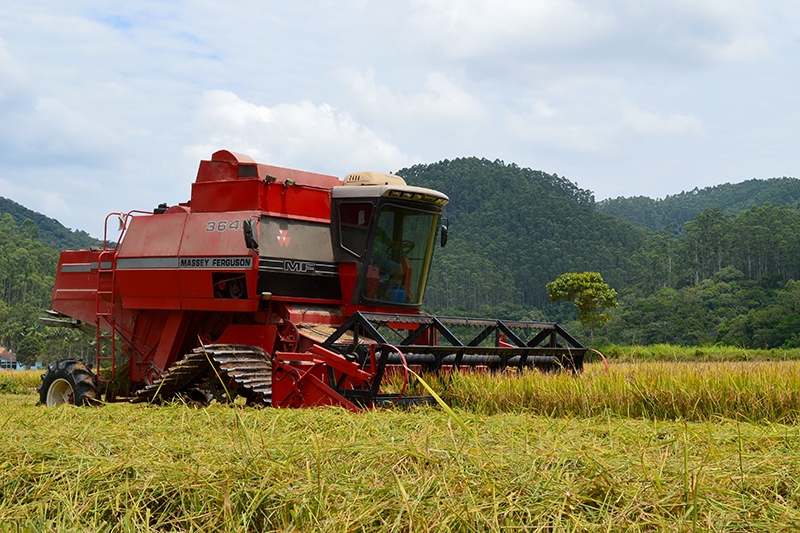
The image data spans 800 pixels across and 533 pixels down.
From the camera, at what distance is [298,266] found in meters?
10.1

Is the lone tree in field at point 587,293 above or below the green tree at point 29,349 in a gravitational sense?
above

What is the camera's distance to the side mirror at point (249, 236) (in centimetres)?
955

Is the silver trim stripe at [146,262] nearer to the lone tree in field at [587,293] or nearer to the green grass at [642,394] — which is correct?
the green grass at [642,394]

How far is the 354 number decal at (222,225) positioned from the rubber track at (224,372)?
1.63 metres

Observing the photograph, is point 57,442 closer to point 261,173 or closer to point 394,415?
point 394,415

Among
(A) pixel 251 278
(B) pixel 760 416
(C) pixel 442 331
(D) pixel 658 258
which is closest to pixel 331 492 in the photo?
(B) pixel 760 416

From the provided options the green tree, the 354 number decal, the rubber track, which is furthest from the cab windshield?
the green tree

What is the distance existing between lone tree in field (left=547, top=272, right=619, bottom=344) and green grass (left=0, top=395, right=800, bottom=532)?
2915 cm

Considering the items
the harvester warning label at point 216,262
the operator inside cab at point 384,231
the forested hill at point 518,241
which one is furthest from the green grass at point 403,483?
the forested hill at point 518,241

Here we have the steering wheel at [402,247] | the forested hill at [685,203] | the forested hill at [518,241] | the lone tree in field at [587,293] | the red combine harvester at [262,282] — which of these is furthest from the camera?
the forested hill at [685,203]

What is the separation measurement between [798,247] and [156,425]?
64.3 meters

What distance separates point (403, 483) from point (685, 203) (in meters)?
154

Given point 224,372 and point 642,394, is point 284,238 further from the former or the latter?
point 642,394

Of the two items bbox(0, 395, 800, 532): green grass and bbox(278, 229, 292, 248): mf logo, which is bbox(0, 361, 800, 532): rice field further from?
bbox(278, 229, 292, 248): mf logo
